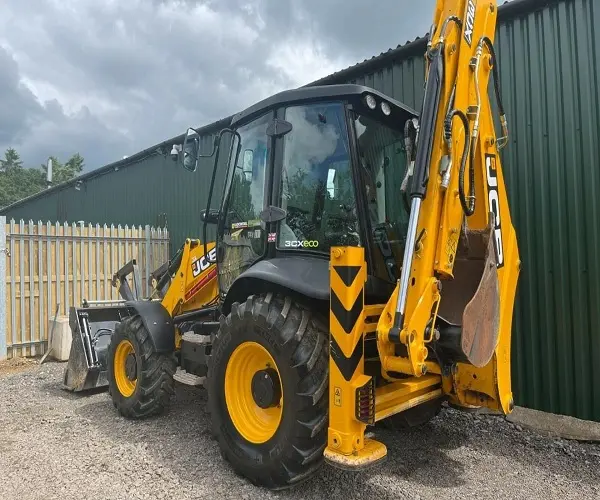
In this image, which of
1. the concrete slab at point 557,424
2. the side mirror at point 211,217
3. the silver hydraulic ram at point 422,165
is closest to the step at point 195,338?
the side mirror at point 211,217

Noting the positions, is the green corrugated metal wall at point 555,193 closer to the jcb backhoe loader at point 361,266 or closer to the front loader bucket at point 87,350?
the jcb backhoe loader at point 361,266

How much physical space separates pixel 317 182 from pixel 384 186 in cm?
59

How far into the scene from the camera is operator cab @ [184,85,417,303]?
335 cm

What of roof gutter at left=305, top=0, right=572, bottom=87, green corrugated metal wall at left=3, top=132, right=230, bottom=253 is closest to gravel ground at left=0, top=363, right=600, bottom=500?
green corrugated metal wall at left=3, top=132, right=230, bottom=253

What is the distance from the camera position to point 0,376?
6.79 metres

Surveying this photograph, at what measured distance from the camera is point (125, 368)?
491 cm

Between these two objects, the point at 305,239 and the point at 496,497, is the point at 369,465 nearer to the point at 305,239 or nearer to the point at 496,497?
the point at 496,497

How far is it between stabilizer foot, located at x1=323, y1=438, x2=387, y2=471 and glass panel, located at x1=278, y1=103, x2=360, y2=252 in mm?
1314

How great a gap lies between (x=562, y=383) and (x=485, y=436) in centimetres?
105

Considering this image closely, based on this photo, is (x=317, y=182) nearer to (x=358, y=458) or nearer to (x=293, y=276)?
(x=293, y=276)

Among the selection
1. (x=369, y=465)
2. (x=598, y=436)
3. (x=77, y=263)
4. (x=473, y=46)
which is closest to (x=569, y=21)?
(x=473, y=46)

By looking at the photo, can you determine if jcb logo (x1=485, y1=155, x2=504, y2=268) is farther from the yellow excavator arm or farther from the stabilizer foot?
the stabilizer foot

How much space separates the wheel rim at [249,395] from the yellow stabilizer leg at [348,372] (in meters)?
0.56

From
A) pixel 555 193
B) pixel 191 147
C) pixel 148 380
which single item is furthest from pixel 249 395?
pixel 555 193
